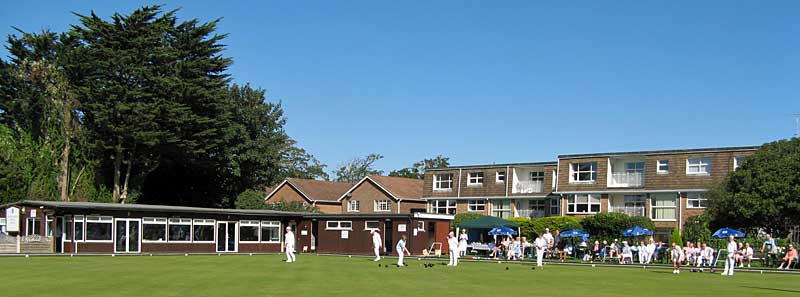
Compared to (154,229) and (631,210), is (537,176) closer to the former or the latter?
(631,210)

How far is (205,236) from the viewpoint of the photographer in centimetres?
4938

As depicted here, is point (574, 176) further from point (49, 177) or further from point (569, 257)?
point (49, 177)

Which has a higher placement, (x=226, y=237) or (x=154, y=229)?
(x=154, y=229)

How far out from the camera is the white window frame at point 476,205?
64.6 meters

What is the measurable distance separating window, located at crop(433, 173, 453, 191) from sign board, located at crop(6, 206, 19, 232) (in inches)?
1248

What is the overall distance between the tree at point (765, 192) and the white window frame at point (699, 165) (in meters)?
6.16

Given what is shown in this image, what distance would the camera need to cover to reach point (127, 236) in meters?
45.4

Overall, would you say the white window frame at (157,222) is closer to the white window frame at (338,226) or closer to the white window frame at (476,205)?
the white window frame at (338,226)

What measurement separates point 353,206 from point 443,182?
963 centimetres

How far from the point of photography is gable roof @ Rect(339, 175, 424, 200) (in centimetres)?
7038

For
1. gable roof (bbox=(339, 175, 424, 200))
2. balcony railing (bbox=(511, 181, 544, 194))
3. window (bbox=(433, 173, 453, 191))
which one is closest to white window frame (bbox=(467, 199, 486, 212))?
window (bbox=(433, 173, 453, 191))

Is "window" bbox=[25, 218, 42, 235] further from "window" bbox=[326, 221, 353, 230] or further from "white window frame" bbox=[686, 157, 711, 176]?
"white window frame" bbox=[686, 157, 711, 176]

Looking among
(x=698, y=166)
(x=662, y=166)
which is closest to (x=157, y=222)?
(x=662, y=166)

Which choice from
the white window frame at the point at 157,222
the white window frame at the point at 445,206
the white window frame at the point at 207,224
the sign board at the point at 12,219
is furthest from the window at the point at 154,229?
the white window frame at the point at 445,206
